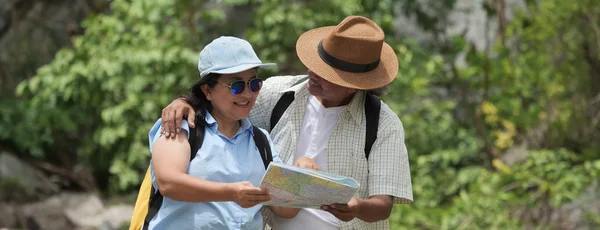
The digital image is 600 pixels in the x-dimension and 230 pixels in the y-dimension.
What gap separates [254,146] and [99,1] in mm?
7168

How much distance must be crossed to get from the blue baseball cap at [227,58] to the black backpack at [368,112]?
1.61 feet

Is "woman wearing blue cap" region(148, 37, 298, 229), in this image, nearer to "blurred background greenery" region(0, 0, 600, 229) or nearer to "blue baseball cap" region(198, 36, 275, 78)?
"blue baseball cap" region(198, 36, 275, 78)

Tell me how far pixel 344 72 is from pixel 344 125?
0.19m

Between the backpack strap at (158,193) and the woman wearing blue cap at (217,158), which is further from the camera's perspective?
the backpack strap at (158,193)

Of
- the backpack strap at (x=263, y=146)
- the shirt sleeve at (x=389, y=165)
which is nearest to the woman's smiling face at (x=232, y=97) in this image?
the backpack strap at (x=263, y=146)

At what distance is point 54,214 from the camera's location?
30.1 ft

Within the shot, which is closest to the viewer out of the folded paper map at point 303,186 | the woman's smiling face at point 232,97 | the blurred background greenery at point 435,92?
the folded paper map at point 303,186

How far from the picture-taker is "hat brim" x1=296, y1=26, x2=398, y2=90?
3.64 meters

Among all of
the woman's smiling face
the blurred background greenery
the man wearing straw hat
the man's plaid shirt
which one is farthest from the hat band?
the blurred background greenery

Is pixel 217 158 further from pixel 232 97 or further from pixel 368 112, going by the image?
pixel 368 112

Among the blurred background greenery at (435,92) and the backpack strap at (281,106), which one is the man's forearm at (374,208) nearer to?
the backpack strap at (281,106)

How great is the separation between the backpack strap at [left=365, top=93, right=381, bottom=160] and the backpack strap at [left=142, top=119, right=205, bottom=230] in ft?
2.20

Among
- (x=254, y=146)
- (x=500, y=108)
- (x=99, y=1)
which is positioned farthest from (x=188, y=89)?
(x=99, y=1)

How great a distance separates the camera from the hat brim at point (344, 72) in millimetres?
3639
